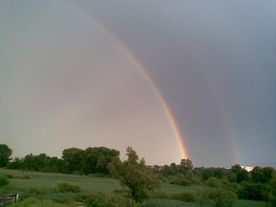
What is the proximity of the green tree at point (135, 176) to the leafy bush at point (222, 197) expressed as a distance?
28.2 ft

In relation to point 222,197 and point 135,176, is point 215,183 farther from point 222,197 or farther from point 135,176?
point 135,176

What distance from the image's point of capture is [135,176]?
40.9 m

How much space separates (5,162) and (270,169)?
73865mm

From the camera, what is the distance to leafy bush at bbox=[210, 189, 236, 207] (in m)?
47.8

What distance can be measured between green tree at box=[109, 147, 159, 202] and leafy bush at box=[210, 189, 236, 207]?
8599mm

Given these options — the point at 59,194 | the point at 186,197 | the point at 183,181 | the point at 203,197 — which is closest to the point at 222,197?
the point at 203,197

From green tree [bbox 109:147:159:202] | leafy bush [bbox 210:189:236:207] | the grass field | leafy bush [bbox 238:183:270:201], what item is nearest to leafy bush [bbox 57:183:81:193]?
the grass field

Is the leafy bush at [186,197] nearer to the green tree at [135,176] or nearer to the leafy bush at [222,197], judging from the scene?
the leafy bush at [222,197]

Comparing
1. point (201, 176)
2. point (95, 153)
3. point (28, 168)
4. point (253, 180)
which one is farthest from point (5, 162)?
point (253, 180)

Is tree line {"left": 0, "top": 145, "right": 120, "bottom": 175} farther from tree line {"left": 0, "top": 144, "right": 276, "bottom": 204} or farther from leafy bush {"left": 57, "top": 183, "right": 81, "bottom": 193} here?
leafy bush {"left": 57, "top": 183, "right": 81, "bottom": 193}

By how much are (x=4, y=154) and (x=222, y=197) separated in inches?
3468

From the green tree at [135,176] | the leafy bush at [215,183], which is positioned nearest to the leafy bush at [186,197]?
the leafy bush at [215,183]

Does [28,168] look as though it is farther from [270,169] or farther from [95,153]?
[270,169]

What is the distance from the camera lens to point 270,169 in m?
76.8
